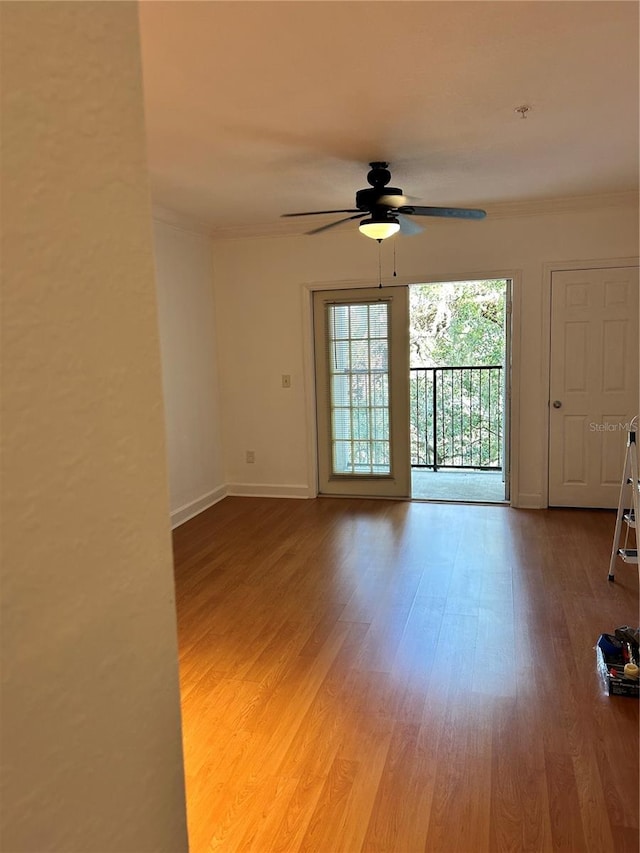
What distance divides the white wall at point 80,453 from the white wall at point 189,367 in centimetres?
434

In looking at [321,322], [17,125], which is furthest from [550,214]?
[17,125]

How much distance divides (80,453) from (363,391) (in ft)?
17.0

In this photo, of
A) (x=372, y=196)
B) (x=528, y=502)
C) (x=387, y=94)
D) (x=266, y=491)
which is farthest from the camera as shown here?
(x=266, y=491)

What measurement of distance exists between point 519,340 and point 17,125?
5.11 m

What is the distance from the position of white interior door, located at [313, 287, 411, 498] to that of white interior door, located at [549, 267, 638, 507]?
130 centimetres

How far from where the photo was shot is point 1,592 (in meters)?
0.48

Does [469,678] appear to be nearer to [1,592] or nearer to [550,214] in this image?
[1,592]

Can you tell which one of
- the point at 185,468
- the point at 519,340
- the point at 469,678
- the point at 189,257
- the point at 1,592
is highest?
the point at 189,257

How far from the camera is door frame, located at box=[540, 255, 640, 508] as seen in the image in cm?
493

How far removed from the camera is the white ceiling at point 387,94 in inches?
82.4

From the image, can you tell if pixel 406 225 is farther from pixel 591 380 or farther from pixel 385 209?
pixel 591 380

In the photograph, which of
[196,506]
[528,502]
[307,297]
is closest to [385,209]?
[307,297]

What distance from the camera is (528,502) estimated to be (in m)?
5.32

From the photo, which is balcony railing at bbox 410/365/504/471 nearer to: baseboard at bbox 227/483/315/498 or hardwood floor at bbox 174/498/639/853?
baseboard at bbox 227/483/315/498
